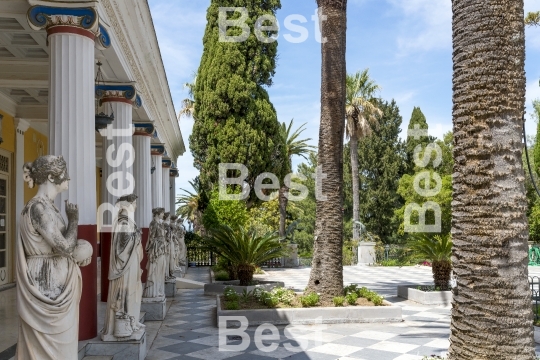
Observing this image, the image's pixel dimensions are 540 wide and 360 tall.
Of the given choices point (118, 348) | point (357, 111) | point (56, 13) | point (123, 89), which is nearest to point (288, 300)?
point (118, 348)

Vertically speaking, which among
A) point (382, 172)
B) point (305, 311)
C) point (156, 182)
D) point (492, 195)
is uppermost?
point (382, 172)

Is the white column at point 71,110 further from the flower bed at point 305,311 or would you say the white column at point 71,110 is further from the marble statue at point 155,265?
the flower bed at point 305,311

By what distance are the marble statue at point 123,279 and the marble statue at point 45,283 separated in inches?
108

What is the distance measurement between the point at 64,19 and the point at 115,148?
12.2 feet

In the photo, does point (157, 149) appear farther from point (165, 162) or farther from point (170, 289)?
point (170, 289)

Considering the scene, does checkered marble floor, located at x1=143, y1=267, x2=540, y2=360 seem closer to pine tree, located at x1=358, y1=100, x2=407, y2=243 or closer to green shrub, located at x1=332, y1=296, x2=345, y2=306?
green shrub, located at x1=332, y1=296, x2=345, y2=306

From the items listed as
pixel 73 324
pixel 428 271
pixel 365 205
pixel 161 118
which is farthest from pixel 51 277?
pixel 365 205

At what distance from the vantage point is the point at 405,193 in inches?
1282

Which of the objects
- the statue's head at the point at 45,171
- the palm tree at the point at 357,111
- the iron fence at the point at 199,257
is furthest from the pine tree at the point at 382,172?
the statue's head at the point at 45,171

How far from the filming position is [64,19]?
21.4 ft

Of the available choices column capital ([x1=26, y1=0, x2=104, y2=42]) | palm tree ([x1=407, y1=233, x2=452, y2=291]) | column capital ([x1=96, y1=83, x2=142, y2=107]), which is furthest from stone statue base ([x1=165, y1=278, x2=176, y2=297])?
column capital ([x1=26, y1=0, x2=104, y2=42])

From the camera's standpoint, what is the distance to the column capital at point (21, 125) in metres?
13.3

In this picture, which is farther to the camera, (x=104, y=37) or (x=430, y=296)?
(x=430, y=296)

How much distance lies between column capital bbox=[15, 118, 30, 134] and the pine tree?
29216mm
